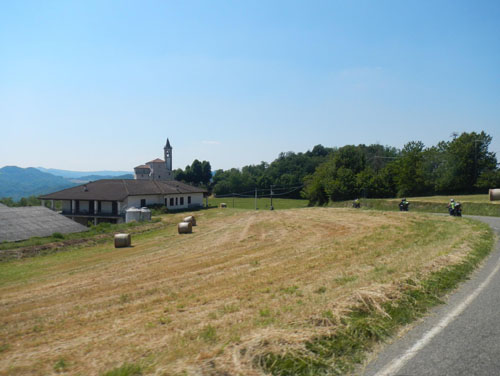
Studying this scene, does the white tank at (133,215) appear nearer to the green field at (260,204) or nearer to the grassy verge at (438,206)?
the green field at (260,204)

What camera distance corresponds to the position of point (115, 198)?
4906 cm

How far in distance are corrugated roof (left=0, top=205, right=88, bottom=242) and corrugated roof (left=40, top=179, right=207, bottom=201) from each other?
57.4 ft

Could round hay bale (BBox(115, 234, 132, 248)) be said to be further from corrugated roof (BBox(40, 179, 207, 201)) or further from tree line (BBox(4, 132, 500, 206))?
tree line (BBox(4, 132, 500, 206))

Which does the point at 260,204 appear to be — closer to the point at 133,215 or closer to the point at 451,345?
the point at 133,215

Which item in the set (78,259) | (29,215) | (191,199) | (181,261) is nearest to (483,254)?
(181,261)

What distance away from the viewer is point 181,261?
49.9ft

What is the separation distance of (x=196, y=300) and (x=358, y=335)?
4.13 m

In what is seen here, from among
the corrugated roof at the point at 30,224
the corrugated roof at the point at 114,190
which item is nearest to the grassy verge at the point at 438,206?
the corrugated roof at the point at 114,190

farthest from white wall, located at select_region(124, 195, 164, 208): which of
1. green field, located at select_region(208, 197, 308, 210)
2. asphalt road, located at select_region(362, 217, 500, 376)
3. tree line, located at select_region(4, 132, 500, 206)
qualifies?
asphalt road, located at select_region(362, 217, 500, 376)

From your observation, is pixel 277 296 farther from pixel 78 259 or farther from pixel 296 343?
pixel 78 259

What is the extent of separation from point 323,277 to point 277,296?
218 centimetres

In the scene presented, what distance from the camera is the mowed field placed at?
15.9 ft

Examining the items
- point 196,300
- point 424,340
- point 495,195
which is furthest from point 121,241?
point 495,195

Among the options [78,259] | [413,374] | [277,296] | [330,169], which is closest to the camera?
[413,374]
